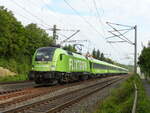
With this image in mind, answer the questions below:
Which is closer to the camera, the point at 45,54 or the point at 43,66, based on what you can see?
the point at 43,66

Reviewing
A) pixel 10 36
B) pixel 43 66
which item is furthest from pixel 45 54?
pixel 10 36

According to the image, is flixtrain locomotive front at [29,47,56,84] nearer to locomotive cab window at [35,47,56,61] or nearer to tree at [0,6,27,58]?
locomotive cab window at [35,47,56,61]

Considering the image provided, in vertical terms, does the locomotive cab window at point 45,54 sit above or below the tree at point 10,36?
below

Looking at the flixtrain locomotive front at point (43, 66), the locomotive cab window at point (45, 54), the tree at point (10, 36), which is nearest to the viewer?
the flixtrain locomotive front at point (43, 66)

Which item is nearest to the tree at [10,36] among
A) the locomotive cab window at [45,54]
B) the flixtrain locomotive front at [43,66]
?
the locomotive cab window at [45,54]

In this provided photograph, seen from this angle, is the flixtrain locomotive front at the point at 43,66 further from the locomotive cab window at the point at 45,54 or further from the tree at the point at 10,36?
the tree at the point at 10,36

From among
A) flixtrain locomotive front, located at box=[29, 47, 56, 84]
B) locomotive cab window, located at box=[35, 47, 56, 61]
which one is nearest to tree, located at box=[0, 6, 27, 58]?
locomotive cab window, located at box=[35, 47, 56, 61]

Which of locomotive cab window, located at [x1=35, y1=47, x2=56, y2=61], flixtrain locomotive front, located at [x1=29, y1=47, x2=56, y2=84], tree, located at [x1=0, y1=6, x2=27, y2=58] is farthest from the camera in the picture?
tree, located at [x1=0, y1=6, x2=27, y2=58]

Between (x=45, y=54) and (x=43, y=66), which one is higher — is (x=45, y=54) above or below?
above

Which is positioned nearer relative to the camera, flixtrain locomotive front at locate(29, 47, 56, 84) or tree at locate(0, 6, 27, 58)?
flixtrain locomotive front at locate(29, 47, 56, 84)

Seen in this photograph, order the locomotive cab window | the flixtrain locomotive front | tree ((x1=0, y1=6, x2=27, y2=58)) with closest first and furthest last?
1. the flixtrain locomotive front
2. the locomotive cab window
3. tree ((x1=0, y1=6, x2=27, y2=58))

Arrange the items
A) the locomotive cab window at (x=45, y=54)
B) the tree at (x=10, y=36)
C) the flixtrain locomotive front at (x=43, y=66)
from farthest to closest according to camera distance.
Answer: the tree at (x=10, y=36)
the locomotive cab window at (x=45, y=54)
the flixtrain locomotive front at (x=43, y=66)

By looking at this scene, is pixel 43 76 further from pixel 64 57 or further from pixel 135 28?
pixel 135 28

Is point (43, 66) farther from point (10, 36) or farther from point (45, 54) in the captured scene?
point (10, 36)
